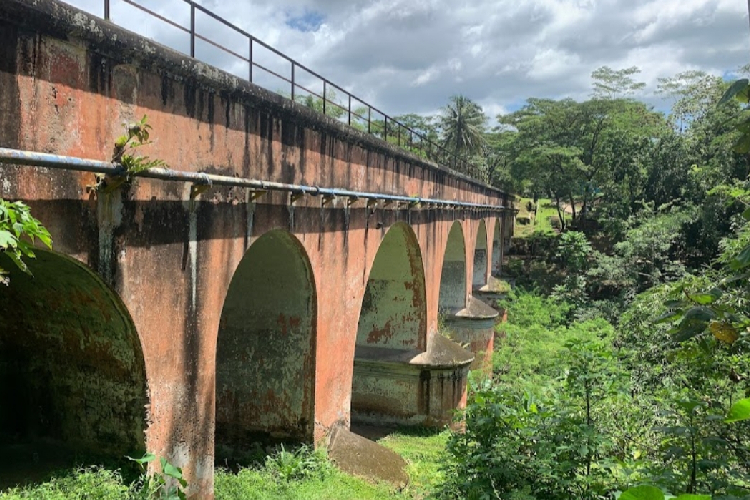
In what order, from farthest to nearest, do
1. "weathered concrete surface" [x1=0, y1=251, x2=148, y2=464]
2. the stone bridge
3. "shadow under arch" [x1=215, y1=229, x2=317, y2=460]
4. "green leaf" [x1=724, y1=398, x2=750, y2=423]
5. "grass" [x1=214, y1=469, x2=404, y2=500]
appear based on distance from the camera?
"shadow under arch" [x1=215, y1=229, x2=317, y2=460], "grass" [x1=214, y1=469, x2=404, y2=500], "weathered concrete surface" [x1=0, y1=251, x2=148, y2=464], the stone bridge, "green leaf" [x1=724, y1=398, x2=750, y2=423]

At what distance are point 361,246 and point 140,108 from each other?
509 centimetres

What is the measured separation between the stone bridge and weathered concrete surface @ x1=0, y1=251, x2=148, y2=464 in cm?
1

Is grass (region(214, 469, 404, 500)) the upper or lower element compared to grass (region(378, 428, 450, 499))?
upper

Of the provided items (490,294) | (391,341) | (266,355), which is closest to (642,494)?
(266,355)

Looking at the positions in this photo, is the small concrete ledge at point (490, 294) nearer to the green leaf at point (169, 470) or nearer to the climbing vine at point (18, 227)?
the green leaf at point (169, 470)

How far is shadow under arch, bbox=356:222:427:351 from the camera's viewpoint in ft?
42.8

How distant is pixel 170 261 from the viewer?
4.40 metres

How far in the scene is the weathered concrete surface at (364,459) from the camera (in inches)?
301

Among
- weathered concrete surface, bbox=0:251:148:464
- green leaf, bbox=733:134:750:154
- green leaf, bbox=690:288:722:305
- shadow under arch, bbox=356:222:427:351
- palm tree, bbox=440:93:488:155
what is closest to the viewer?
green leaf, bbox=733:134:750:154

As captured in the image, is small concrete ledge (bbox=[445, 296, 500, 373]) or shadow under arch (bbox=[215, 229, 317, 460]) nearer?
shadow under arch (bbox=[215, 229, 317, 460])

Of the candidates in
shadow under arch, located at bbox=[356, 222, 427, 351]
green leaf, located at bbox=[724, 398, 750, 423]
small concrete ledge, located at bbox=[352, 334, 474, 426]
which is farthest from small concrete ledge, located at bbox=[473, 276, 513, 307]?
green leaf, located at bbox=[724, 398, 750, 423]

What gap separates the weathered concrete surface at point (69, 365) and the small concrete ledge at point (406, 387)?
8729mm

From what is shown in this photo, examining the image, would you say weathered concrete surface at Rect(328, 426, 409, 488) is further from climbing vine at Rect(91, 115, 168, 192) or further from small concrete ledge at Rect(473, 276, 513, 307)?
small concrete ledge at Rect(473, 276, 513, 307)

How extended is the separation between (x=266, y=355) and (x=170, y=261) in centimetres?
332
